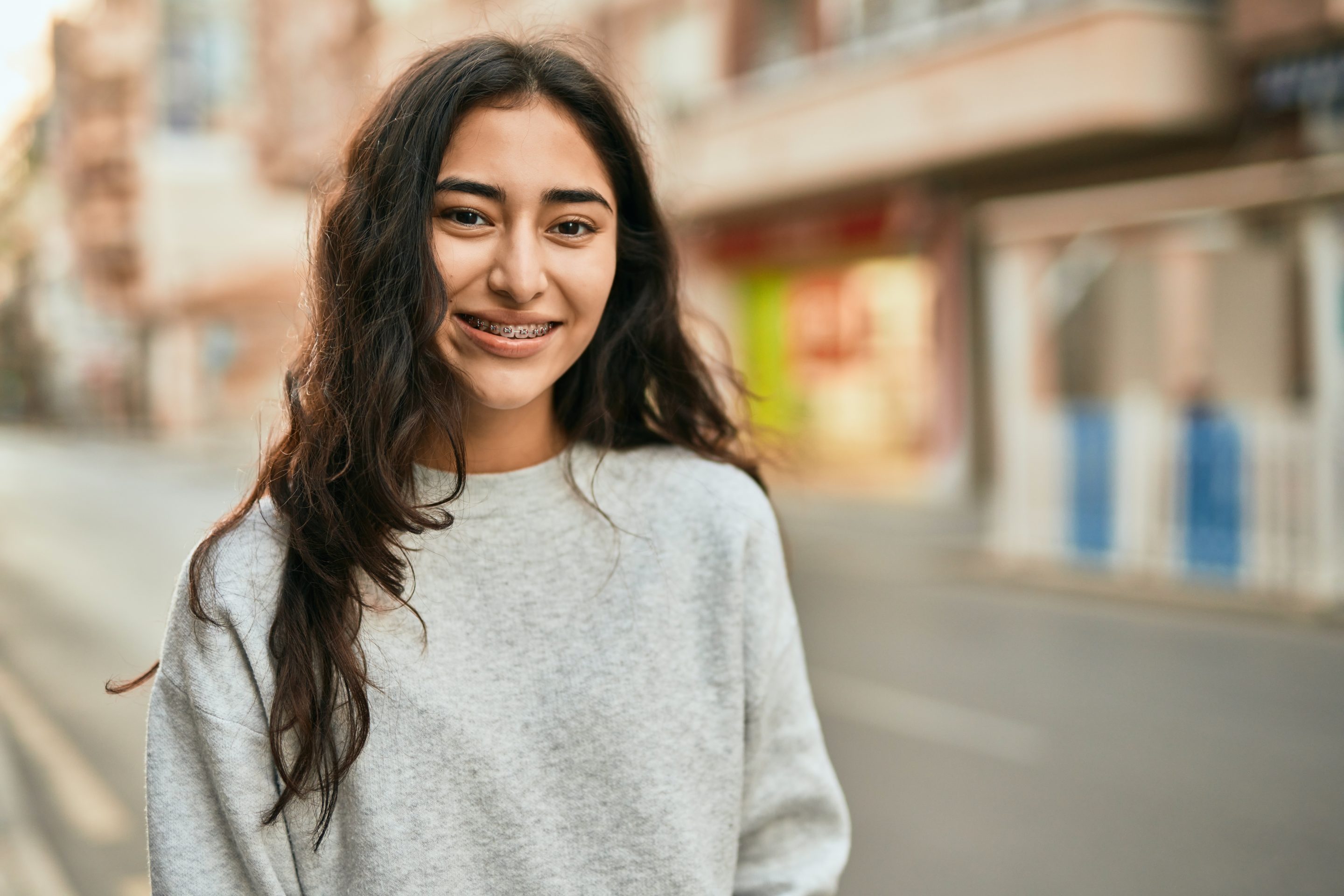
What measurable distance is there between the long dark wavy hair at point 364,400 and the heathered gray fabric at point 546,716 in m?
0.03

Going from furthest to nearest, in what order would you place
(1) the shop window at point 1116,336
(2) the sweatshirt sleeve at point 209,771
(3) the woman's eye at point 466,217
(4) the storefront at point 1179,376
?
(1) the shop window at point 1116,336 → (4) the storefront at point 1179,376 → (3) the woman's eye at point 466,217 → (2) the sweatshirt sleeve at point 209,771

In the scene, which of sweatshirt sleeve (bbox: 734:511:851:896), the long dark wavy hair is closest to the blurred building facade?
the long dark wavy hair

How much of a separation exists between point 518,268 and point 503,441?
0.77ft

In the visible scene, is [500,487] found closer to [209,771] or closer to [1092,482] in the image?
[209,771]

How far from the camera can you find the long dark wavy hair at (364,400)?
4.14ft

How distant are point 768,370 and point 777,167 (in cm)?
436

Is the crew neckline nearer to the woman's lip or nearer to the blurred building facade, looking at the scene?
the woman's lip

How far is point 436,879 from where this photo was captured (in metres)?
1.30

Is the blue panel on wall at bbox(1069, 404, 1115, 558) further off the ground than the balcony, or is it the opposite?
the balcony

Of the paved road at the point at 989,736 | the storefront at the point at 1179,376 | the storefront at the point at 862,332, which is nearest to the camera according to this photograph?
the paved road at the point at 989,736

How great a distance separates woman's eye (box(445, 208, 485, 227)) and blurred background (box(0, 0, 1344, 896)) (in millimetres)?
313

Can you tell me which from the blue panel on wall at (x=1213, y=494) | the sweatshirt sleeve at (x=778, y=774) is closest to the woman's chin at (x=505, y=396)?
the sweatshirt sleeve at (x=778, y=774)

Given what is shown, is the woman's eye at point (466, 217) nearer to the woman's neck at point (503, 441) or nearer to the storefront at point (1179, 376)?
the woman's neck at point (503, 441)

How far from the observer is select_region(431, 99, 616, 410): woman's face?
1322 mm
